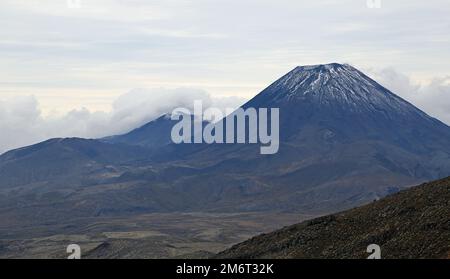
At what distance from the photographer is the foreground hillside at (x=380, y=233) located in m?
77.8

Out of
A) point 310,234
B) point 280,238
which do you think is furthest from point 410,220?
point 280,238

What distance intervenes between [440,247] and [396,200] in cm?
2449

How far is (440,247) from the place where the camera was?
72.9m

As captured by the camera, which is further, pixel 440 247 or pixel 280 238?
pixel 280 238

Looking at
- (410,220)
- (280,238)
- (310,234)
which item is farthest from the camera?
(280,238)

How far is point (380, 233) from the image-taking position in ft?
280

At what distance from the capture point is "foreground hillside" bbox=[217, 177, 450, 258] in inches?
3061

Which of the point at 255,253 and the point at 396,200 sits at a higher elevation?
the point at 396,200
